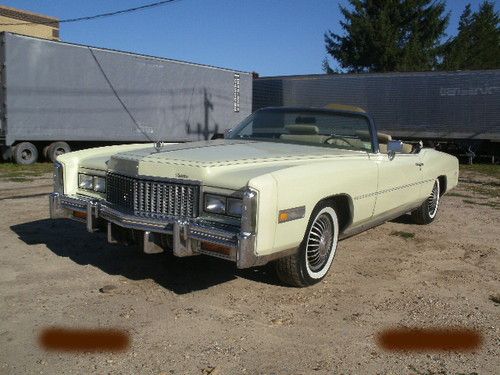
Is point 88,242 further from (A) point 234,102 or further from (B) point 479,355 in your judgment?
(A) point 234,102

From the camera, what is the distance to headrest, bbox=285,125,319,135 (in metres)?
5.41

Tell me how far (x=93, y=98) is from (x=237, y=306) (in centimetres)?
1229

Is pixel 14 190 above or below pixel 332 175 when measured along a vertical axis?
below

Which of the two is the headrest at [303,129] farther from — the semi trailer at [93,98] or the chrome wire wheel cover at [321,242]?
the semi trailer at [93,98]

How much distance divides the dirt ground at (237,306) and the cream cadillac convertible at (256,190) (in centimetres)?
39

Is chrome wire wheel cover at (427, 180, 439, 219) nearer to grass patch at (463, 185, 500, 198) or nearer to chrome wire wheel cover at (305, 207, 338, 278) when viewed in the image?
chrome wire wheel cover at (305, 207, 338, 278)

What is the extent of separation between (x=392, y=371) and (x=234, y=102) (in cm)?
1716

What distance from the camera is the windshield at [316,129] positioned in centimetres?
534

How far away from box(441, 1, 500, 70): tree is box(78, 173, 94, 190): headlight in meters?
45.0

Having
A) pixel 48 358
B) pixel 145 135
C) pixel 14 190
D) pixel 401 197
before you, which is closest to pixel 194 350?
pixel 48 358

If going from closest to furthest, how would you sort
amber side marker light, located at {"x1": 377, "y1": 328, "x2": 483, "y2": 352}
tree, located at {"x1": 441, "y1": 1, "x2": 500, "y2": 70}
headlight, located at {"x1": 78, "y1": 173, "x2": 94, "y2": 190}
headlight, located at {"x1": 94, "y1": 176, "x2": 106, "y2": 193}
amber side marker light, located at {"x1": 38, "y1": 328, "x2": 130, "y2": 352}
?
amber side marker light, located at {"x1": 38, "y1": 328, "x2": 130, "y2": 352} < amber side marker light, located at {"x1": 377, "y1": 328, "x2": 483, "y2": 352} < headlight, located at {"x1": 94, "y1": 176, "x2": 106, "y2": 193} < headlight, located at {"x1": 78, "y1": 173, "x2": 94, "y2": 190} < tree, located at {"x1": 441, "y1": 1, "x2": 500, "y2": 70}

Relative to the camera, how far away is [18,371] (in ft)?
9.40

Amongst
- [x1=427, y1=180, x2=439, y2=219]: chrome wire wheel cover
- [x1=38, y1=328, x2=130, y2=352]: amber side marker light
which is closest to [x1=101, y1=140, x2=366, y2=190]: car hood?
[x1=38, y1=328, x2=130, y2=352]: amber side marker light

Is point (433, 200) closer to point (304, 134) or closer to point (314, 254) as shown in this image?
point (304, 134)
